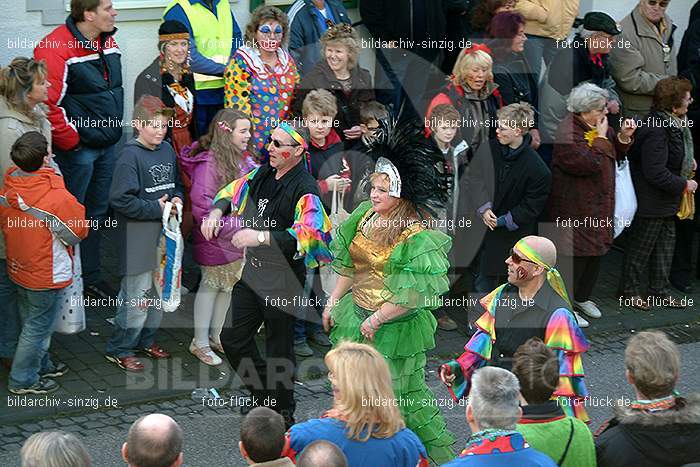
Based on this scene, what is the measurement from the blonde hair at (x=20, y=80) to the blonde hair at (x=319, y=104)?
80.2 inches

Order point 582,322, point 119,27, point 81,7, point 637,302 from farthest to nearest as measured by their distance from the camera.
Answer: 1. point 637,302
2. point 582,322
3. point 119,27
4. point 81,7

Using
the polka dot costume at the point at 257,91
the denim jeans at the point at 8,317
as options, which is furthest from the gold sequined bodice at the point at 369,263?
the denim jeans at the point at 8,317

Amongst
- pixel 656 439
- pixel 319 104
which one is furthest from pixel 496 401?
pixel 319 104

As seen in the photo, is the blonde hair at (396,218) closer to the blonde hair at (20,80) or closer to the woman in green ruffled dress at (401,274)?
the woman in green ruffled dress at (401,274)

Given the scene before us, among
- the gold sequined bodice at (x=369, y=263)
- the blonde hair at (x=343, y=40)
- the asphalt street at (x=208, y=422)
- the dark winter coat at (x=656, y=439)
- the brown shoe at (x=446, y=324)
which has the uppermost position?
the blonde hair at (x=343, y=40)

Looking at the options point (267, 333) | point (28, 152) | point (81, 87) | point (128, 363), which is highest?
point (81, 87)

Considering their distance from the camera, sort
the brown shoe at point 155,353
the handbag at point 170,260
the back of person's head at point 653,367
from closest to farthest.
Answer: the back of person's head at point 653,367
the handbag at point 170,260
the brown shoe at point 155,353

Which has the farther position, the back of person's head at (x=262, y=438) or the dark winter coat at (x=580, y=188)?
the dark winter coat at (x=580, y=188)

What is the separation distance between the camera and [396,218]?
767 centimetres

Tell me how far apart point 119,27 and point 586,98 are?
160 inches

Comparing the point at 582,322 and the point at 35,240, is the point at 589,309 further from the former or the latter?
the point at 35,240

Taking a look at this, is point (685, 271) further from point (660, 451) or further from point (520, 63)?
point (660, 451)

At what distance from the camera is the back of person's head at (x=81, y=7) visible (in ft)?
30.3

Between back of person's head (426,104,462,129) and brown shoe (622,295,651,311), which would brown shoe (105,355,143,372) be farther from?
brown shoe (622,295,651,311)
